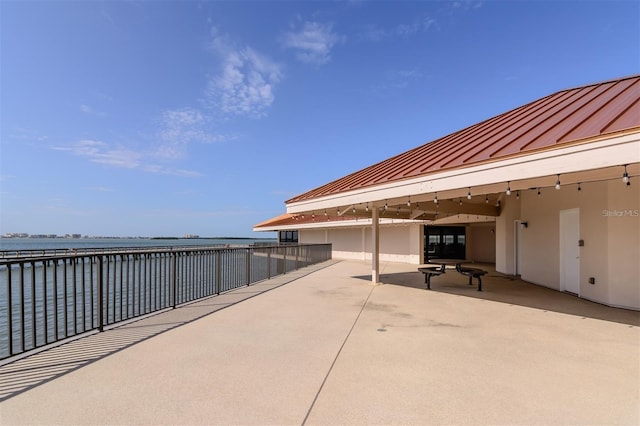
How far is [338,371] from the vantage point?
12.7 feet

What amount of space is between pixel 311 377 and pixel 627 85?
9.53 meters

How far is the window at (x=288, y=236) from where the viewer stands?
1316 inches

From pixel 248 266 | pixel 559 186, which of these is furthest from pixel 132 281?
pixel 559 186

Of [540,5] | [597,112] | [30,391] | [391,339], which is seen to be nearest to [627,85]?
[597,112]

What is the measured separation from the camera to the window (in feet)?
110

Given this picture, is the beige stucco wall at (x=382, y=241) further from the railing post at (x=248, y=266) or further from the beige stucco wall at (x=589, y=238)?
the railing post at (x=248, y=266)

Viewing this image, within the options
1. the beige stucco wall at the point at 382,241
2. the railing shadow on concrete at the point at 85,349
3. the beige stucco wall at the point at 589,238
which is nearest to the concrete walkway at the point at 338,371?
the railing shadow on concrete at the point at 85,349

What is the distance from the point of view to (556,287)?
1002cm

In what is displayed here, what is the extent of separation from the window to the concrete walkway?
26547mm

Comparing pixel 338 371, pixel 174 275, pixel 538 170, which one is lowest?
pixel 338 371

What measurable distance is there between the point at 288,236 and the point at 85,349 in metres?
29.4

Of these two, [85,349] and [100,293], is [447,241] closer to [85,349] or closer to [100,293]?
[100,293]

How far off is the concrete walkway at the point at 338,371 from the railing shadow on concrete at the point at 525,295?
0.18 meters

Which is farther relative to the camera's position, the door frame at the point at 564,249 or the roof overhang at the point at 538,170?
the door frame at the point at 564,249
